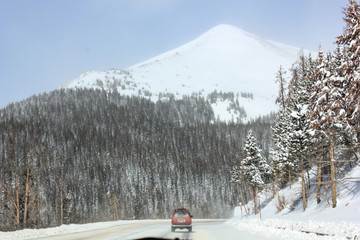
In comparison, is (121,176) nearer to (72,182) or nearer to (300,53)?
(72,182)

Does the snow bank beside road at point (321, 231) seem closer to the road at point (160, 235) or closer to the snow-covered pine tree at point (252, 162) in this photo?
the road at point (160, 235)

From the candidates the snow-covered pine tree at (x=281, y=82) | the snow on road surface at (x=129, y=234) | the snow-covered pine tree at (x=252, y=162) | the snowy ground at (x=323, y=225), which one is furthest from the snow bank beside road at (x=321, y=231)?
the snow-covered pine tree at (x=281, y=82)

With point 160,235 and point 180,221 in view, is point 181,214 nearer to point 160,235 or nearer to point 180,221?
point 180,221

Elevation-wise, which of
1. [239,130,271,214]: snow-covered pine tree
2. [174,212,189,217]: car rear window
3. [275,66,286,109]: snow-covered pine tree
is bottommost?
[174,212,189,217]: car rear window

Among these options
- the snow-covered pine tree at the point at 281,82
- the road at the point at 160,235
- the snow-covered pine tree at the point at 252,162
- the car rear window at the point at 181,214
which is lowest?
the road at the point at 160,235

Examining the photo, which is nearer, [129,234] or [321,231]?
[321,231]

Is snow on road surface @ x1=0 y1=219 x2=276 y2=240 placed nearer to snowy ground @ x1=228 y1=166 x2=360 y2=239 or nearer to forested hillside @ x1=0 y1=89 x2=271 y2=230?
snowy ground @ x1=228 y1=166 x2=360 y2=239

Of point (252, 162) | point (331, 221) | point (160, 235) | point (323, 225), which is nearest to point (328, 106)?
point (331, 221)

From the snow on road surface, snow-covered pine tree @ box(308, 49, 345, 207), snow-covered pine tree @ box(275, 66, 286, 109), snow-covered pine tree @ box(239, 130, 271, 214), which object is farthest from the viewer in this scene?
snow-covered pine tree @ box(275, 66, 286, 109)

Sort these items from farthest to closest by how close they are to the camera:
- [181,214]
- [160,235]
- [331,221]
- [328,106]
→ [181,214] < [328,106] < [160,235] < [331,221]

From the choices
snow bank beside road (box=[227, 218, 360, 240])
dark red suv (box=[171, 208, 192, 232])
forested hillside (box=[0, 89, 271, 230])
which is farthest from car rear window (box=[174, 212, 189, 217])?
forested hillside (box=[0, 89, 271, 230])

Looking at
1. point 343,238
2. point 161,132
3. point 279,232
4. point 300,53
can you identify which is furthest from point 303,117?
point 161,132

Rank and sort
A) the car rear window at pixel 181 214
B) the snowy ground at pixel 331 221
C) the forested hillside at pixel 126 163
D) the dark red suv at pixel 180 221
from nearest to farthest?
the snowy ground at pixel 331 221 < the dark red suv at pixel 180 221 < the car rear window at pixel 181 214 < the forested hillside at pixel 126 163

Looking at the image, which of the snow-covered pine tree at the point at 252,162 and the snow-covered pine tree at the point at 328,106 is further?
the snow-covered pine tree at the point at 252,162
